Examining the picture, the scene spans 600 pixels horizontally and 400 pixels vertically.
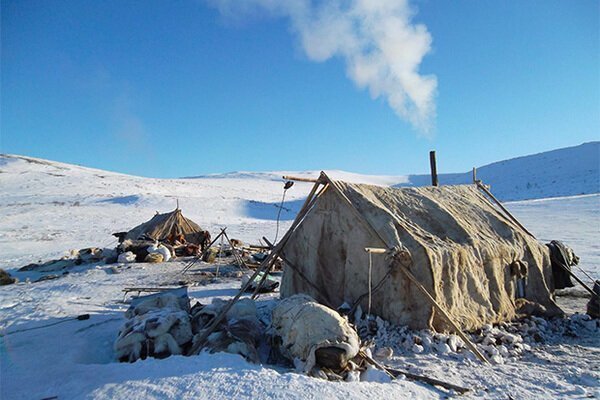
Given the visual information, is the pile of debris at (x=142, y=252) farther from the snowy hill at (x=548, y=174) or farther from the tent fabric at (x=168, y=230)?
the snowy hill at (x=548, y=174)

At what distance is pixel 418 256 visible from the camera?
5.81 m

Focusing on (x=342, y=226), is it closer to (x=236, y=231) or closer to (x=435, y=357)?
(x=435, y=357)

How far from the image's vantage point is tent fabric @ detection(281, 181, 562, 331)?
19.0 feet

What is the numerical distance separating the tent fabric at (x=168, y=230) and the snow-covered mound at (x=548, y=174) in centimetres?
3062

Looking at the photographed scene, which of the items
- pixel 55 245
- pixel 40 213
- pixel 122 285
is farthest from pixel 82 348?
pixel 40 213

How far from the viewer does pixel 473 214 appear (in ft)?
25.2

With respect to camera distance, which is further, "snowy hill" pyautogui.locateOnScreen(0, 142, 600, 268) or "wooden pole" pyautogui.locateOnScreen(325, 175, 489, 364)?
"snowy hill" pyautogui.locateOnScreen(0, 142, 600, 268)

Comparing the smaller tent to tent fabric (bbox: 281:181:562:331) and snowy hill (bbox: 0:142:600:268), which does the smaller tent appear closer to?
snowy hill (bbox: 0:142:600:268)

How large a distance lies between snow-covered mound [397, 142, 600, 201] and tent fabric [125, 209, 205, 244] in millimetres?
30617

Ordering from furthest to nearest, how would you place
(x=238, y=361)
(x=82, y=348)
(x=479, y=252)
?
(x=479, y=252) < (x=82, y=348) < (x=238, y=361)

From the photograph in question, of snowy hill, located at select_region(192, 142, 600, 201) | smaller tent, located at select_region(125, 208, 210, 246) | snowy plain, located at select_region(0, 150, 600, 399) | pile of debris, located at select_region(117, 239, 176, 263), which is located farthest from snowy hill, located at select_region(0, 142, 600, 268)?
pile of debris, located at select_region(117, 239, 176, 263)

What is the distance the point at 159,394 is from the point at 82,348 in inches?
103

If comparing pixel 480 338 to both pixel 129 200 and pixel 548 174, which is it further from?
pixel 548 174

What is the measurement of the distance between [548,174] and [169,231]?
4325 cm
